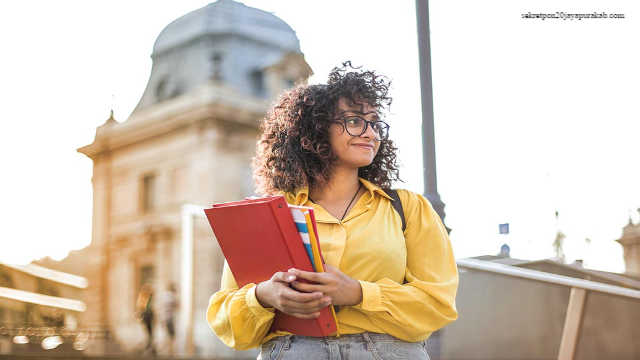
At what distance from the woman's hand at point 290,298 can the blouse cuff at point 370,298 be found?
0.33 feet

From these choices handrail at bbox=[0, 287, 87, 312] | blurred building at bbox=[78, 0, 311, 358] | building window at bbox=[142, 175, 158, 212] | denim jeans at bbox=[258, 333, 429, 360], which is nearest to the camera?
denim jeans at bbox=[258, 333, 429, 360]

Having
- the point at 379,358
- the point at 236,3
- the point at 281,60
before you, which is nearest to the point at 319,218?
the point at 379,358

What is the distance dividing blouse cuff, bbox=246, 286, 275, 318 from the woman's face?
1.60ft

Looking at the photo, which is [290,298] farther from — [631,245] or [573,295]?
[631,245]

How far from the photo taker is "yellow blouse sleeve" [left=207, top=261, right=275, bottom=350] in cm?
175

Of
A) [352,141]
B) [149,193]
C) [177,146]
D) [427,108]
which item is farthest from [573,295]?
[149,193]

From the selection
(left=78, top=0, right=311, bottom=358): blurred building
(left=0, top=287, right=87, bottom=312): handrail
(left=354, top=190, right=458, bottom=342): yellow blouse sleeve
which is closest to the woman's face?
(left=354, top=190, right=458, bottom=342): yellow blouse sleeve

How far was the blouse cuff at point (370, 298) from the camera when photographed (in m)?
1.69

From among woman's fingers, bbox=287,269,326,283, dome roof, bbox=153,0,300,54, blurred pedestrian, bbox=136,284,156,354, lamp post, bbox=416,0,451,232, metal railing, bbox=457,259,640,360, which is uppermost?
dome roof, bbox=153,0,300,54

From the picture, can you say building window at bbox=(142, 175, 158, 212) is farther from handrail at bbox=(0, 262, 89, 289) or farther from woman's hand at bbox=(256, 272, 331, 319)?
woman's hand at bbox=(256, 272, 331, 319)

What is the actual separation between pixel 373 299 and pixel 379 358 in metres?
0.16

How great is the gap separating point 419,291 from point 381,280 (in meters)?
0.11

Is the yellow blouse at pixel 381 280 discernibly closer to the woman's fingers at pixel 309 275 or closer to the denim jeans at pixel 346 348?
the denim jeans at pixel 346 348

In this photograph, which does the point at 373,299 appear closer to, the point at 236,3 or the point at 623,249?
the point at 623,249
